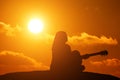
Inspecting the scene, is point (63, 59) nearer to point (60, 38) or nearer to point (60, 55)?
point (60, 55)

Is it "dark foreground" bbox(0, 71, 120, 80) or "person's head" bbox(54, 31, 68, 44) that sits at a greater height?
"person's head" bbox(54, 31, 68, 44)

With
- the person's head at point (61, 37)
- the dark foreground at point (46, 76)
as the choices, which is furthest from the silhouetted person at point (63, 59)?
the dark foreground at point (46, 76)

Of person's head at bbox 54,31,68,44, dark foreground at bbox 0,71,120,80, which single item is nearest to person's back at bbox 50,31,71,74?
person's head at bbox 54,31,68,44

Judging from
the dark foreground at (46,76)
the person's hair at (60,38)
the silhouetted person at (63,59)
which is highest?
the person's hair at (60,38)

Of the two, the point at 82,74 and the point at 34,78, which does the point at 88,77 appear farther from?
the point at 34,78

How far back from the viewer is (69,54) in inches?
1107

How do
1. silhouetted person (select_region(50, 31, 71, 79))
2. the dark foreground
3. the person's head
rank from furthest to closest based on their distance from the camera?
1. silhouetted person (select_region(50, 31, 71, 79))
2. the person's head
3. the dark foreground

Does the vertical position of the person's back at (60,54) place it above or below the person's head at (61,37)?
below

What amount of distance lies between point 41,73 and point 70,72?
5.92 ft

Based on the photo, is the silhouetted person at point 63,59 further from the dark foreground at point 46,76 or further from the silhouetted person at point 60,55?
the dark foreground at point 46,76

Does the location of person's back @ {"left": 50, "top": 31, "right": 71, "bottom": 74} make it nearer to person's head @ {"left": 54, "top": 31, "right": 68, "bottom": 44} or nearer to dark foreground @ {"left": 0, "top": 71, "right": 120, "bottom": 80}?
person's head @ {"left": 54, "top": 31, "right": 68, "bottom": 44}

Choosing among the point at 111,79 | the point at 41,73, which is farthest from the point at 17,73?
the point at 111,79

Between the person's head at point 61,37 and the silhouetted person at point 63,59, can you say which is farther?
the silhouetted person at point 63,59

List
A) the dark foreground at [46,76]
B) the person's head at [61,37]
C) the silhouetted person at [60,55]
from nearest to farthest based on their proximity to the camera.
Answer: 1. the dark foreground at [46,76]
2. the person's head at [61,37]
3. the silhouetted person at [60,55]
